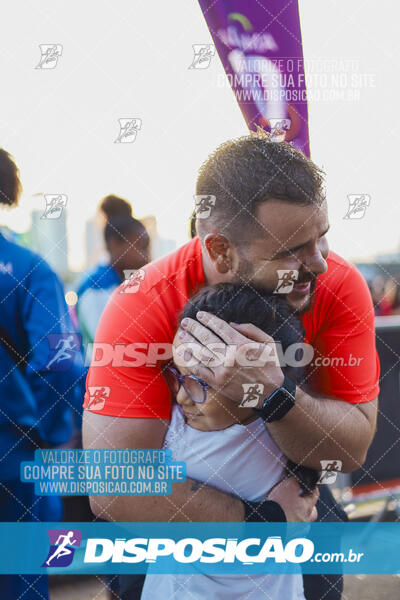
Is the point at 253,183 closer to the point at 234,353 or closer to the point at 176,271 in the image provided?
the point at 176,271

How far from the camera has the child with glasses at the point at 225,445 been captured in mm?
1239

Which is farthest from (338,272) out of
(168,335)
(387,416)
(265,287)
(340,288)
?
(387,416)

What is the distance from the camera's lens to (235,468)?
49.9 inches

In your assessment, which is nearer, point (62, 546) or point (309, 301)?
point (309, 301)

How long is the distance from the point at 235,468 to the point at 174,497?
17 centimetres

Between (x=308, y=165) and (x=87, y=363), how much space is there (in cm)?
83

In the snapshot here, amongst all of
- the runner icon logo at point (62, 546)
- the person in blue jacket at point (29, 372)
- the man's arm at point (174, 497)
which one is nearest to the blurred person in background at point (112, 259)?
the person in blue jacket at point (29, 372)

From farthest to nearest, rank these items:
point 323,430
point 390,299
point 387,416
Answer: point 390,299, point 387,416, point 323,430

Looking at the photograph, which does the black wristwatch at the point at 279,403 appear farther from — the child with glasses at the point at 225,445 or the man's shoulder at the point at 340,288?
the man's shoulder at the point at 340,288

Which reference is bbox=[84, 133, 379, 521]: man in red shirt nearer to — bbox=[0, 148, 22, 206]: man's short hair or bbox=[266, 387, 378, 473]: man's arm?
bbox=[266, 387, 378, 473]: man's arm

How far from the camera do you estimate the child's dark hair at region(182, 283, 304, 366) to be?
119 cm

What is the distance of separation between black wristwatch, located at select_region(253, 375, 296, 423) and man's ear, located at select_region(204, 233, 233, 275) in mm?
332

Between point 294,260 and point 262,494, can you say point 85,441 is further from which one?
point 294,260

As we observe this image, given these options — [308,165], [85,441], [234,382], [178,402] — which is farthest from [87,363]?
[308,165]
